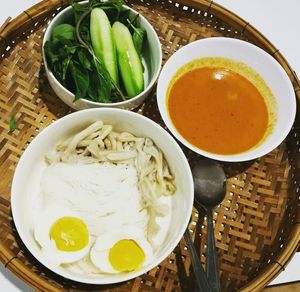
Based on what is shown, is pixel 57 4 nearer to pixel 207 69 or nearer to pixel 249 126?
pixel 207 69

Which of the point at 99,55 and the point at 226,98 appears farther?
the point at 226,98

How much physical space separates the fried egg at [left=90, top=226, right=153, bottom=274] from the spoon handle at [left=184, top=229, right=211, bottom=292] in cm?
14

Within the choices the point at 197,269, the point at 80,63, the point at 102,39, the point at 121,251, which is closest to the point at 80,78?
the point at 80,63

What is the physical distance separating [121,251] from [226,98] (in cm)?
75

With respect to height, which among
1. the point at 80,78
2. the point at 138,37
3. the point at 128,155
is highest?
the point at 138,37

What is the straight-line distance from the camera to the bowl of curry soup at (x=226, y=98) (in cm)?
167

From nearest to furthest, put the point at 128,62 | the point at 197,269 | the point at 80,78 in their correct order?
the point at 197,269, the point at 80,78, the point at 128,62

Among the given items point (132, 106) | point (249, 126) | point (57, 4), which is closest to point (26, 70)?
point (57, 4)

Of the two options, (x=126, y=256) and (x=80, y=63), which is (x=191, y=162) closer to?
(x=126, y=256)

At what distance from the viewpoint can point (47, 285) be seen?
4.50 feet

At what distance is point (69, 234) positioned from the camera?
149 cm

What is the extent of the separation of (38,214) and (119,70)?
0.64 metres

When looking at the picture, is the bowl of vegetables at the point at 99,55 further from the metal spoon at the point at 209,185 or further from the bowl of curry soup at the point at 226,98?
the metal spoon at the point at 209,185

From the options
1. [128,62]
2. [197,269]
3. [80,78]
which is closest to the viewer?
[197,269]
